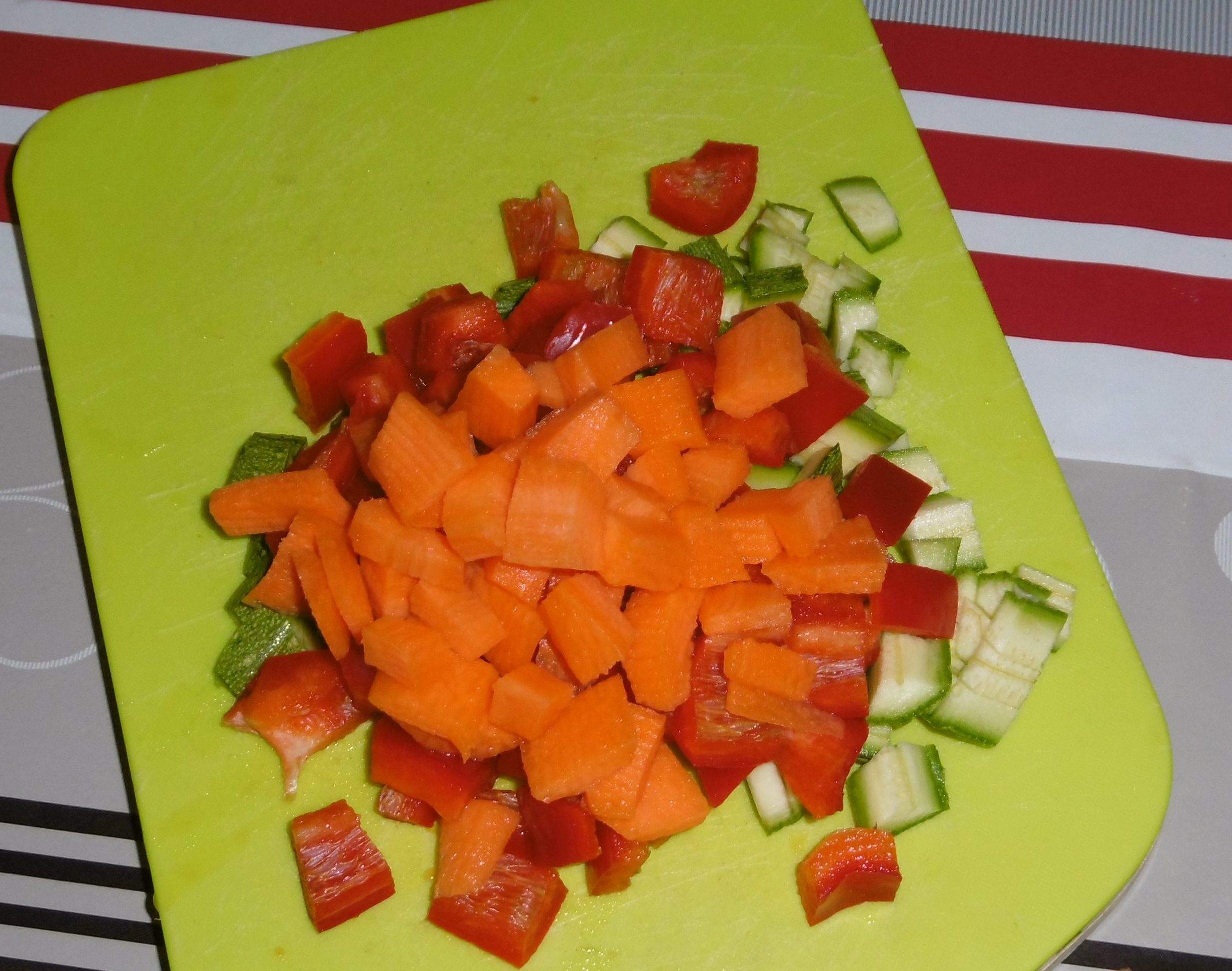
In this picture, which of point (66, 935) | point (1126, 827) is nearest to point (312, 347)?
point (66, 935)

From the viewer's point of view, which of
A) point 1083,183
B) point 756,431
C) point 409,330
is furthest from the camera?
point 1083,183

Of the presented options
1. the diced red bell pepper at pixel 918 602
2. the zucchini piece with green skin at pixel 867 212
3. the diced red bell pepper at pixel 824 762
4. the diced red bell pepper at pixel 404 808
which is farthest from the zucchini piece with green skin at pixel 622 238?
the diced red bell pepper at pixel 404 808

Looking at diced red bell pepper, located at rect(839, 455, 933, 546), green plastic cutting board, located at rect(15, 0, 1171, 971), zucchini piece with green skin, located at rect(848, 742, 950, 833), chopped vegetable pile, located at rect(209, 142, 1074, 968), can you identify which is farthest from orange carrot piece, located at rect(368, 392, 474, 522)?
zucchini piece with green skin, located at rect(848, 742, 950, 833)

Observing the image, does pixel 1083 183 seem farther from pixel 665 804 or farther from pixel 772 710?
pixel 665 804

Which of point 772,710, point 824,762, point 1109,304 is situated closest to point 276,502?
point 772,710

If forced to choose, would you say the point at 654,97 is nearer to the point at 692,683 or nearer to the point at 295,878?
the point at 692,683

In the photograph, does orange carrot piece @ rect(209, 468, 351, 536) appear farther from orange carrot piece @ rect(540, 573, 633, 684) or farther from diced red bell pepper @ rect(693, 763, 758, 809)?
diced red bell pepper @ rect(693, 763, 758, 809)
